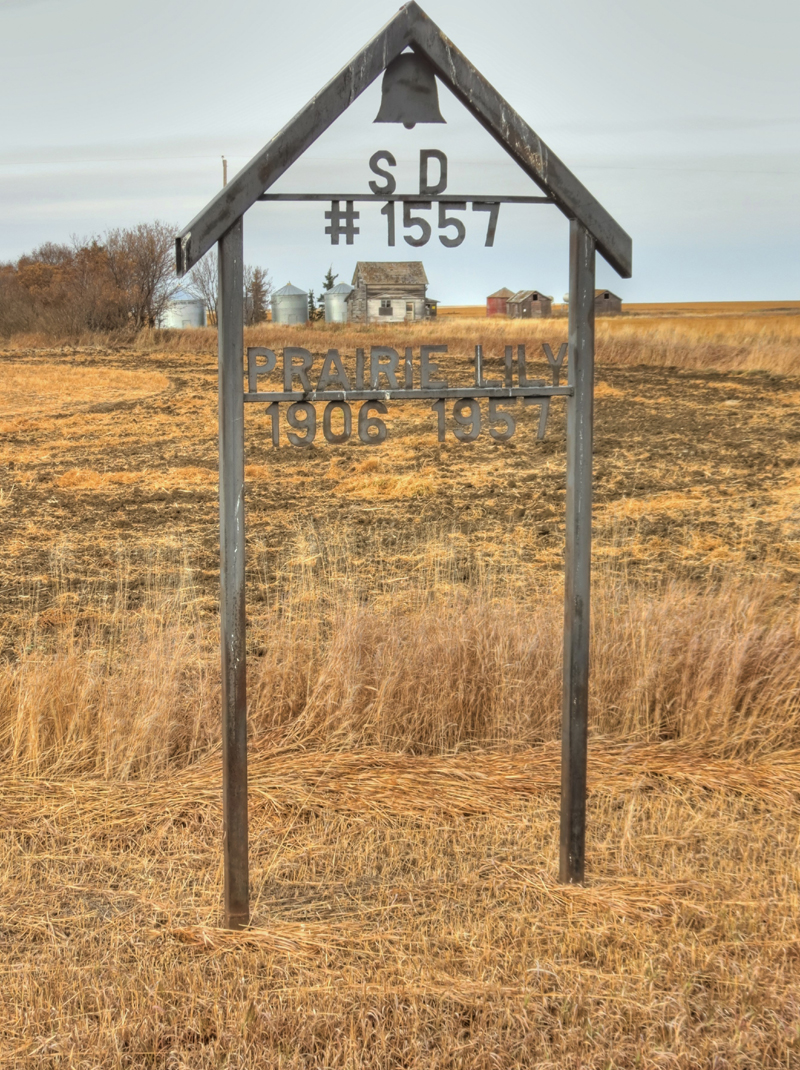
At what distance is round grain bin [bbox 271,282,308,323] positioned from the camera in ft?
129

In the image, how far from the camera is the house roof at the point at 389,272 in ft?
11.5

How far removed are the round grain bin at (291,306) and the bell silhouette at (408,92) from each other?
35073mm

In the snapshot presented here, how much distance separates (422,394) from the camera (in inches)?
130

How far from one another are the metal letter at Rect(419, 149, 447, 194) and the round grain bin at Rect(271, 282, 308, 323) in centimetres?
3508

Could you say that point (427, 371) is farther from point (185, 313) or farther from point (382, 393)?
point (185, 313)

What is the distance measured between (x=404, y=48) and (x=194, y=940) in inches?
110

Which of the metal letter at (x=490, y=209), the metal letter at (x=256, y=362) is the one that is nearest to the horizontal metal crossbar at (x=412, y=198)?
the metal letter at (x=490, y=209)

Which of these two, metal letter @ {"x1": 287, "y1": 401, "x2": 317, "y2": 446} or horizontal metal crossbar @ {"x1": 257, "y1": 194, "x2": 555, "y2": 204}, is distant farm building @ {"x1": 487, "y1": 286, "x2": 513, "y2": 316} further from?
metal letter @ {"x1": 287, "y1": 401, "x2": 317, "y2": 446}

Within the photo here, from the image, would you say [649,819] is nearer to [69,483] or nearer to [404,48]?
[404,48]

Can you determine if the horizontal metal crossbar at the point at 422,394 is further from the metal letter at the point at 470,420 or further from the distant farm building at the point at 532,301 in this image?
the distant farm building at the point at 532,301

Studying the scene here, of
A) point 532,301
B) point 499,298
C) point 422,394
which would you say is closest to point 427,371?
point 422,394

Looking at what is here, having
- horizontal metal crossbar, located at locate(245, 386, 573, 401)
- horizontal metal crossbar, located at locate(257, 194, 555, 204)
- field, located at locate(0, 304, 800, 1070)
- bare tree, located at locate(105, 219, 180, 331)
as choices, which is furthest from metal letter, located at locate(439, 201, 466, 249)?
bare tree, located at locate(105, 219, 180, 331)

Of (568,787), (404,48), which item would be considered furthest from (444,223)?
(568,787)

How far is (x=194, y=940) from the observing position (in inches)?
128
